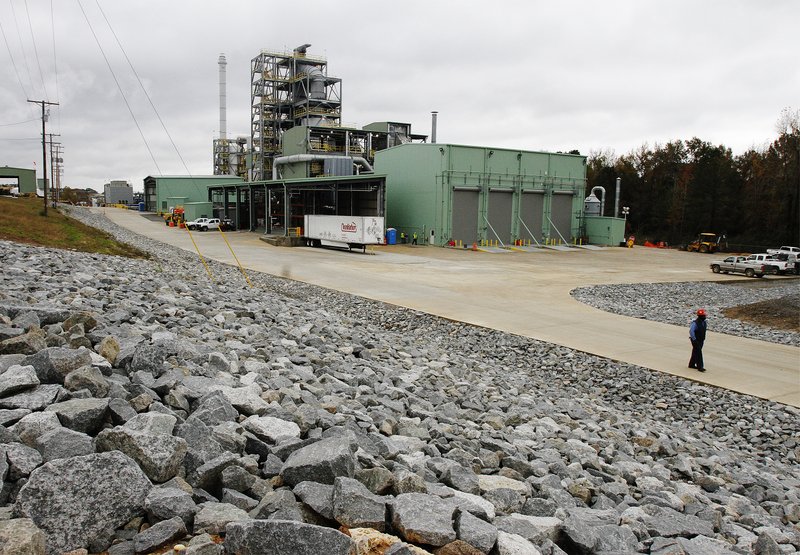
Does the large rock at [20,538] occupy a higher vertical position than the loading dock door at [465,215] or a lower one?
lower

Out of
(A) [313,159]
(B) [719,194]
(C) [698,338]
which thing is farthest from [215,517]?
(B) [719,194]

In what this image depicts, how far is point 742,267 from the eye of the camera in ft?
143

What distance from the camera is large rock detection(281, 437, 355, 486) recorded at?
5.08 m

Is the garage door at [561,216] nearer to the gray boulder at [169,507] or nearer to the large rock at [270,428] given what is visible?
the large rock at [270,428]

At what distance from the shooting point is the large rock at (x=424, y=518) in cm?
443

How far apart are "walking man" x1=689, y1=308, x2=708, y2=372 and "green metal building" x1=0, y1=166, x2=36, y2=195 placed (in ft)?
468

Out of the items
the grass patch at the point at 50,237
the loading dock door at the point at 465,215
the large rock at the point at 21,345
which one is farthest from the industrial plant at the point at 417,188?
the large rock at the point at 21,345

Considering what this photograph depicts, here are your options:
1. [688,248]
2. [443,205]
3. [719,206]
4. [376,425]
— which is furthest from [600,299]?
[719,206]

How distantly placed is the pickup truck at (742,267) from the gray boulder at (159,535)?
4742cm

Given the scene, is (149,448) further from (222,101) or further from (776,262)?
(222,101)

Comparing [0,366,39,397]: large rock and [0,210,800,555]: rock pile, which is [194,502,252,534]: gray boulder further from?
[0,366,39,397]: large rock

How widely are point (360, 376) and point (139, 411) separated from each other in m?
5.04

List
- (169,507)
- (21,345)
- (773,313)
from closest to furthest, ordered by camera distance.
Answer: (169,507)
(21,345)
(773,313)

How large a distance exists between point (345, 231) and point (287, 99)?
59.6 meters
